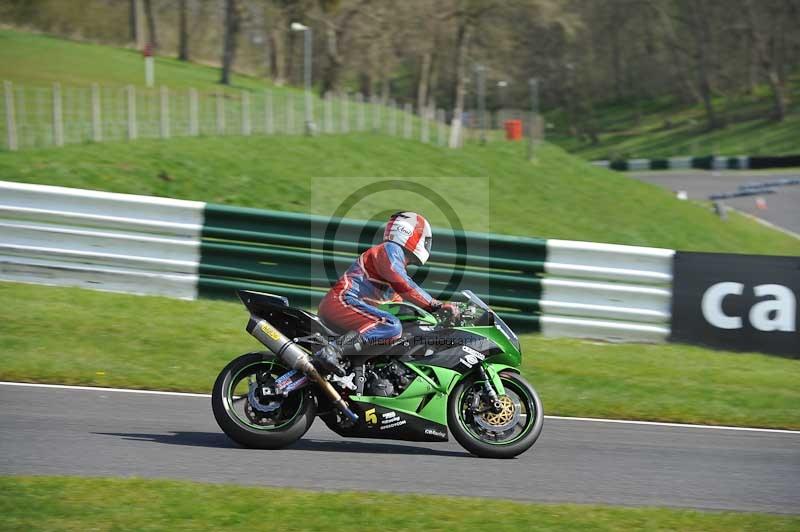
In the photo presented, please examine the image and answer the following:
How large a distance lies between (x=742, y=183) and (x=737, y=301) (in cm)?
3964

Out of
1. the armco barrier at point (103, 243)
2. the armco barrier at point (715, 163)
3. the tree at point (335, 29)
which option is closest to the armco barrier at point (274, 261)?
the armco barrier at point (103, 243)

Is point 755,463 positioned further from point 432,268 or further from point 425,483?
point 432,268

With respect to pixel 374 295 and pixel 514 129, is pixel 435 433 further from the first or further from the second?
pixel 514 129

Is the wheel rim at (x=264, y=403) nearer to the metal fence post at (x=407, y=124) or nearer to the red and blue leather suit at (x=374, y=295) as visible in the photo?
the red and blue leather suit at (x=374, y=295)

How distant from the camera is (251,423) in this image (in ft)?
24.0

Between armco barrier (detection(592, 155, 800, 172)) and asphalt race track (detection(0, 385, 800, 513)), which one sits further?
armco barrier (detection(592, 155, 800, 172))

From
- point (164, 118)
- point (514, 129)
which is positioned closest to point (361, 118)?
point (164, 118)

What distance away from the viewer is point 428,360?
24.4 feet

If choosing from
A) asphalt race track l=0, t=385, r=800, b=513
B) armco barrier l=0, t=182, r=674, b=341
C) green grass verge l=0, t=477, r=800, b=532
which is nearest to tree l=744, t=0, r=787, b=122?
armco barrier l=0, t=182, r=674, b=341

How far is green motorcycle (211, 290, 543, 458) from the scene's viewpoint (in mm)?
7281

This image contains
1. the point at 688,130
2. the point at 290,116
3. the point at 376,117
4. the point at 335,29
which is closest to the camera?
the point at 290,116

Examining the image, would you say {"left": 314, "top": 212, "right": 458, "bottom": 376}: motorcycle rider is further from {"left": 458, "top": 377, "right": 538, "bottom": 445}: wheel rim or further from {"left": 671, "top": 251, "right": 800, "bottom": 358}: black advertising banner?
{"left": 671, "top": 251, "right": 800, "bottom": 358}: black advertising banner

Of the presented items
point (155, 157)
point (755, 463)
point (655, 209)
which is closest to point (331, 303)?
point (755, 463)

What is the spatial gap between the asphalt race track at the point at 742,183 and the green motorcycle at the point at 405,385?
28.7 meters
